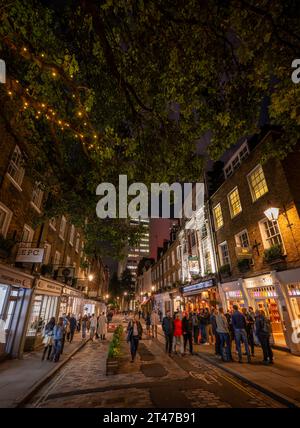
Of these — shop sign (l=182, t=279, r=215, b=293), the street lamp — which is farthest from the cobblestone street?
shop sign (l=182, t=279, r=215, b=293)

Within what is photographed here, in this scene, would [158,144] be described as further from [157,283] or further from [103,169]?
[157,283]

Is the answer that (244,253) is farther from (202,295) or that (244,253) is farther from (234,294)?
(202,295)

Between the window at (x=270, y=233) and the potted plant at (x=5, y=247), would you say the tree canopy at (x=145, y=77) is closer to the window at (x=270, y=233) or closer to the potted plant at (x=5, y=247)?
the potted plant at (x=5, y=247)

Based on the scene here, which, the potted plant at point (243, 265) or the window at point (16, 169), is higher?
the window at point (16, 169)

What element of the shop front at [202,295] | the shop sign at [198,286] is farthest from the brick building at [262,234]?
the shop sign at [198,286]

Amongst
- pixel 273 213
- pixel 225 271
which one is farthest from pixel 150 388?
pixel 225 271

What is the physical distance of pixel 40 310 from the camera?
14.0 meters

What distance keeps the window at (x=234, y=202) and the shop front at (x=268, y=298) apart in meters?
4.59

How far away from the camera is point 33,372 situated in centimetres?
804

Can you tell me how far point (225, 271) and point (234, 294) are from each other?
1611 mm

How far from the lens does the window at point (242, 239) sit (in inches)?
541

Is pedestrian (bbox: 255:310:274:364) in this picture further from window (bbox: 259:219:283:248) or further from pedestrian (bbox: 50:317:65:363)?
pedestrian (bbox: 50:317:65:363)

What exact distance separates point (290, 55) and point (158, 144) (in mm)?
4096
